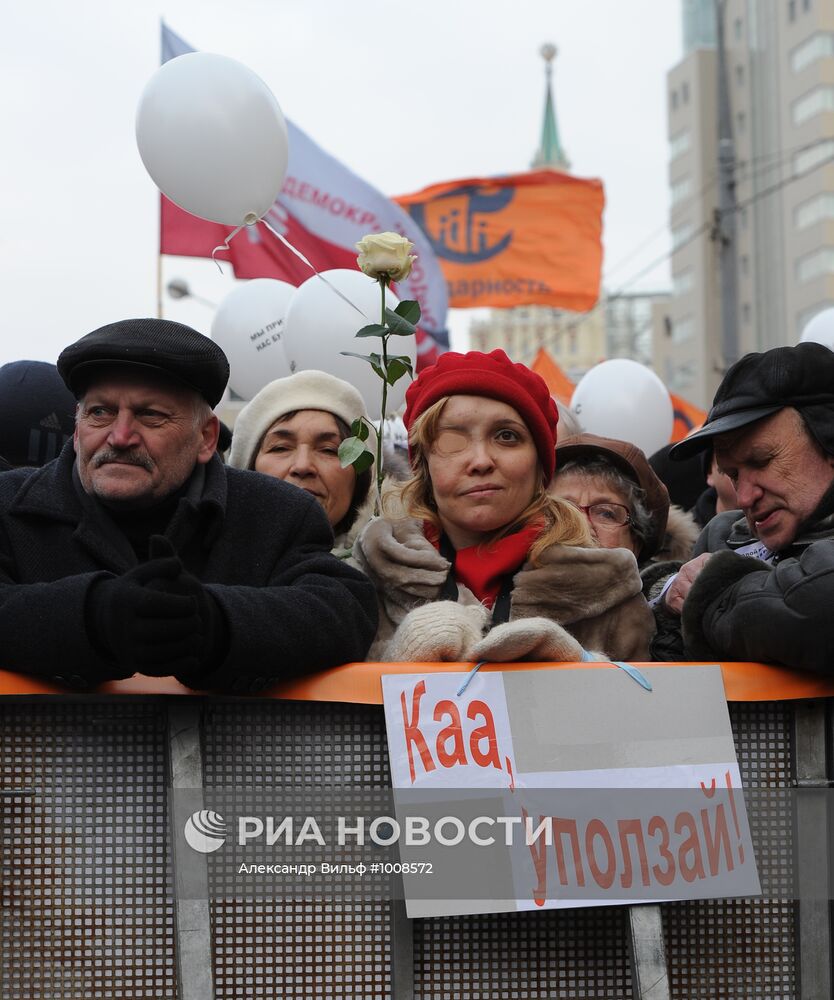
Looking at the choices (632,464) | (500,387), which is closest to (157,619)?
(500,387)

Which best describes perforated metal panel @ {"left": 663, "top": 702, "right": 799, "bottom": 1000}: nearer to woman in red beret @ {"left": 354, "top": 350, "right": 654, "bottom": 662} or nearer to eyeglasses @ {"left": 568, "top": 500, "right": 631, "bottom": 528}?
woman in red beret @ {"left": 354, "top": 350, "right": 654, "bottom": 662}

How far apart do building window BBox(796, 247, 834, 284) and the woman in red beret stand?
2250 inches

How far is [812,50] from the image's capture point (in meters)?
59.3

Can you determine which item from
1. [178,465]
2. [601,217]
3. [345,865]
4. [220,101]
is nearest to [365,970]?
[345,865]

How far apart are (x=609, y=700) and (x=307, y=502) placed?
817 millimetres

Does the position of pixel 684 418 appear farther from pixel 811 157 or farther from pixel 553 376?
pixel 811 157

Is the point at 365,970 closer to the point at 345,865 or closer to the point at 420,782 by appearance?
the point at 345,865

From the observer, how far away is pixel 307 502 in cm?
306

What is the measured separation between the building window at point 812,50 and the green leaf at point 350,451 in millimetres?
59884

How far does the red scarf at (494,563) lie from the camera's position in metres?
3.24

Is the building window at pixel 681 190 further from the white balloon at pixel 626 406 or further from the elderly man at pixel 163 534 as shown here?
the elderly man at pixel 163 534

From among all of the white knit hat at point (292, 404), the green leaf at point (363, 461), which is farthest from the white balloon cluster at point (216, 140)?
the green leaf at point (363, 461)

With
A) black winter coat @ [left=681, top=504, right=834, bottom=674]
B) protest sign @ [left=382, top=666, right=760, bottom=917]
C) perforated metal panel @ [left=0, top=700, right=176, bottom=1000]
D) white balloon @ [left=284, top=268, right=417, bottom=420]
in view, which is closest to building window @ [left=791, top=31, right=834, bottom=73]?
white balloon @ [left=284, top=268, right=417, bottom=420]

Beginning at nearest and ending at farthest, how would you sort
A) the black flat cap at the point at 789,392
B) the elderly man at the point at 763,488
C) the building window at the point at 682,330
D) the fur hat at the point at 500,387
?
the elderly man at the point at 763,488, the black flat cap at the point at 789,392, the fur hat at the point at 500,387, the building window at the point at 682,330
